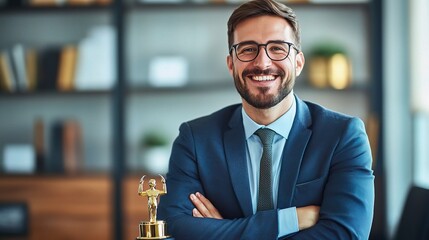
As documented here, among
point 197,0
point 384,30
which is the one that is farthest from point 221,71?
point 384,30

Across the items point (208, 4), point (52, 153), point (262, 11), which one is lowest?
point (52, 153)

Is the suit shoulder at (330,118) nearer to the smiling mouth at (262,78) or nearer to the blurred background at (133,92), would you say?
the smiling mouth at (262,78)

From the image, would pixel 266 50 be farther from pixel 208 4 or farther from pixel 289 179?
pixel 208 4

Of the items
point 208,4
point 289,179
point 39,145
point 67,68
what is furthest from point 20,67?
point 289,179

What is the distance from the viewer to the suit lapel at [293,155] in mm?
2705

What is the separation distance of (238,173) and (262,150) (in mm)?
102

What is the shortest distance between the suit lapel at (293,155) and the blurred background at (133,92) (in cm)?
314

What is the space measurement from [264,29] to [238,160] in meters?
0.42

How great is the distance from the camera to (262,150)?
9.14 ft

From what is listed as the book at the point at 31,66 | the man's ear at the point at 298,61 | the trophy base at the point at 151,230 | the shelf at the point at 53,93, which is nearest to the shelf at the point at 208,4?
the shelf at the point at 53,93

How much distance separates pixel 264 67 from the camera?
259 centimetres

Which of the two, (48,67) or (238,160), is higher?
(48,67)

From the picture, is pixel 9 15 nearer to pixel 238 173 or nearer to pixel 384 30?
pixel 384 30

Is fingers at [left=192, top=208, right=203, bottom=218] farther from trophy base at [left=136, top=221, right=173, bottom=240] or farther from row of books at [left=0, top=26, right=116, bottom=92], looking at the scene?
row of books at [left=0, top=26, right=116, bottom=92]
